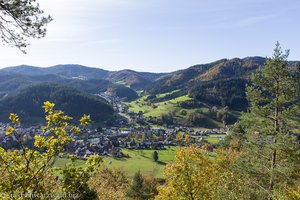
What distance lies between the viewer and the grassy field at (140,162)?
129 meters

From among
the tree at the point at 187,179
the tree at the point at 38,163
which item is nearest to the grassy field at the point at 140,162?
the tree at the point at 187,179

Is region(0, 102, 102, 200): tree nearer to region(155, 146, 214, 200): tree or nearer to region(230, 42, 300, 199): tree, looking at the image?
region(155, 146, 214, 200): tree

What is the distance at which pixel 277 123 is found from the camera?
32.8 meters

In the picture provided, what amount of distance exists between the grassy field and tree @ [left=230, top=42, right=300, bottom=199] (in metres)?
86.1

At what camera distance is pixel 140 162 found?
479 ft

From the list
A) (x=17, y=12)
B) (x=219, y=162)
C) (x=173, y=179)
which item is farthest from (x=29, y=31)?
(x=219, y=162)

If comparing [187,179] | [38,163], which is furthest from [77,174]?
[187,179]

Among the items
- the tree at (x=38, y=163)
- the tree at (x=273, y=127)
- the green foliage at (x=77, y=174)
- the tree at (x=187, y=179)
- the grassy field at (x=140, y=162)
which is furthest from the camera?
the grassy field at (x=140, y=162)

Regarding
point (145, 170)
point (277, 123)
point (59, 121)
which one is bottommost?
point (145, 170)

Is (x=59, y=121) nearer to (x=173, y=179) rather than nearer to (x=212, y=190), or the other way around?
(x=173, y=179)

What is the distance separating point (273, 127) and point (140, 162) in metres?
118

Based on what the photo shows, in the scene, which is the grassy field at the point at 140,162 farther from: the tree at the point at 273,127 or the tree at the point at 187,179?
the tree at the point at 187,179

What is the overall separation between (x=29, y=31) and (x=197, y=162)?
2141 centimetres

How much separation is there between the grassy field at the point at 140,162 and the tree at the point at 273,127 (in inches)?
3392
